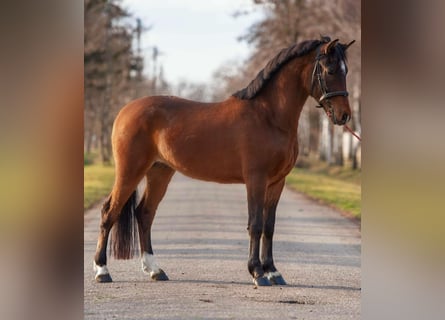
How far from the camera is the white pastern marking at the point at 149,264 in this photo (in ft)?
21.7

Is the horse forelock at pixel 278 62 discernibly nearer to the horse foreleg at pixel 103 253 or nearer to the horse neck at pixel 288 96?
the horse neck at pixel 288 96

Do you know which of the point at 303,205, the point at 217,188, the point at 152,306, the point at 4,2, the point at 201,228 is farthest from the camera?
the point at 217,188

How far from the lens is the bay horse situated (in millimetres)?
5961

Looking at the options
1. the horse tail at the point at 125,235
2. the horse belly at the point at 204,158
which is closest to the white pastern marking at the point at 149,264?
the horse tail at the point at 125,235

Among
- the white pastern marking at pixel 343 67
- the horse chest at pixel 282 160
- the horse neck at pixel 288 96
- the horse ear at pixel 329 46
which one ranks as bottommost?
the horse chest at pixel 282 160

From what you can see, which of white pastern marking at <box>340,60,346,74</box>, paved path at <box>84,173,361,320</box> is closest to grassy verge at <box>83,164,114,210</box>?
paved path at <box>84,173,361,320</box>

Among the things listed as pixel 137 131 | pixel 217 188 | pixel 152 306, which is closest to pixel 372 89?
pixel 152 306

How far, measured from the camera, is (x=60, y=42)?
8.00 ft

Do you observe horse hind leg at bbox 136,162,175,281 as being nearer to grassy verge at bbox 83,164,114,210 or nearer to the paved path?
the paved path

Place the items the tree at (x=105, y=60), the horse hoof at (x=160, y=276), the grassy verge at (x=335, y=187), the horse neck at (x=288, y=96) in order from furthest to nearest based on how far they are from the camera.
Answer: the tree at (x=105, y=60)
the grassy verge at (x=335, y=187)
the horse hoof at (x=160, y=276)
the horse neck at (x=288, y=96)

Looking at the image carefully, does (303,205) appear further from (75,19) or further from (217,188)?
(75,19)

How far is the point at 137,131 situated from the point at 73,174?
4011 mm

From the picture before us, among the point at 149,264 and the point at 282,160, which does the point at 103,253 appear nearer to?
the point at 149,264

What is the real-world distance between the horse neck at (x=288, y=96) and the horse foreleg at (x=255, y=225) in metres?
0.58
